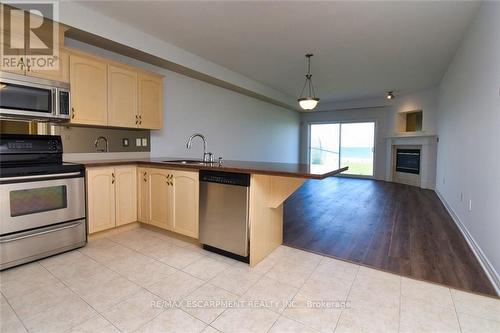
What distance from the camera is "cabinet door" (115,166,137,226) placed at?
293 cm

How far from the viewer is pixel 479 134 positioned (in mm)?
2562

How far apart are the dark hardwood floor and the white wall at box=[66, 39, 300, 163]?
6.16ft

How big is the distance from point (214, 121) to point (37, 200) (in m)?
3.20

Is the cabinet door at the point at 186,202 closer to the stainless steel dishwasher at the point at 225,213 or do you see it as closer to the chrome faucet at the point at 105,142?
the stainless steel dishwasher at the point at 225,213

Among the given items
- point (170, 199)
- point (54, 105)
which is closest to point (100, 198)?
point (170, 199)

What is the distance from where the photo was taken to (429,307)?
167 cm

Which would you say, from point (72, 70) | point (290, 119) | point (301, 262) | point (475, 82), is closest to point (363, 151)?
point (290, 119)

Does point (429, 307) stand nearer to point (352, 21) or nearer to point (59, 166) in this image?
point (352, 21)

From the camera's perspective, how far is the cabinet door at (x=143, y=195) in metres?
3.03

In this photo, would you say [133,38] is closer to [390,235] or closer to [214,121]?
[214,121]

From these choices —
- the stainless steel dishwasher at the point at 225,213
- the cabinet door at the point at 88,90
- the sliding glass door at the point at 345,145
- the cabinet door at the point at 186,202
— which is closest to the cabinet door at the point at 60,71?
the cabinet door at the point at 88,90

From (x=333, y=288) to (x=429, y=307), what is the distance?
24.4 inches

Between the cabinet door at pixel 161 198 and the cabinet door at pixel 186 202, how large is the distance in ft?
0.28

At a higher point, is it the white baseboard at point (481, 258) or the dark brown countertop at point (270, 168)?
the dark brown countertop at point (270, 168)
